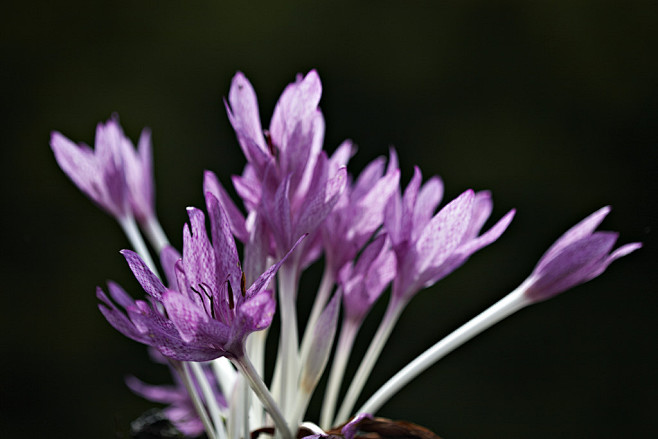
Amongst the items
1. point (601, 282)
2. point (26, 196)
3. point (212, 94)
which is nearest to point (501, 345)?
point (601, 282)

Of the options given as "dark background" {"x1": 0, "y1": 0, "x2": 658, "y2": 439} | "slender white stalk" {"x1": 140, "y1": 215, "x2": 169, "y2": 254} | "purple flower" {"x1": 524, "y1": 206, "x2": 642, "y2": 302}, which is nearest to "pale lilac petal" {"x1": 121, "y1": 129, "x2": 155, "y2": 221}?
"slender white stalk" {"x1": 140, "y1": 215, "x2": 169, "y2": 254}

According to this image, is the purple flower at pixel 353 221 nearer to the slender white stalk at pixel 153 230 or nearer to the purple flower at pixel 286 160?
the purple flower at pixel 286 160

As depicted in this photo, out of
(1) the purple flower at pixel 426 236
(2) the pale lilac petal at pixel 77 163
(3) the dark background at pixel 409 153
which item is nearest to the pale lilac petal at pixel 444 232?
(1) the purple flower at pixel 426 236

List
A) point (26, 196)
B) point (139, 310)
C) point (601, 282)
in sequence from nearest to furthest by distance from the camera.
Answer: point (139, 310) < point (601, 282) < point (26, 196)

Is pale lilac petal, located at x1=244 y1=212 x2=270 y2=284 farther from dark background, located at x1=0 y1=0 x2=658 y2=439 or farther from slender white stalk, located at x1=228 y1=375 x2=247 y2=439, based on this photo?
dark background, located at x1=0 y1=0 x2=658 y2=439

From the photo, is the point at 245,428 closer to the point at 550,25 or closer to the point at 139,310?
the point at 139,310

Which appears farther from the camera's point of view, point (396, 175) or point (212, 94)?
point (212, 94)
